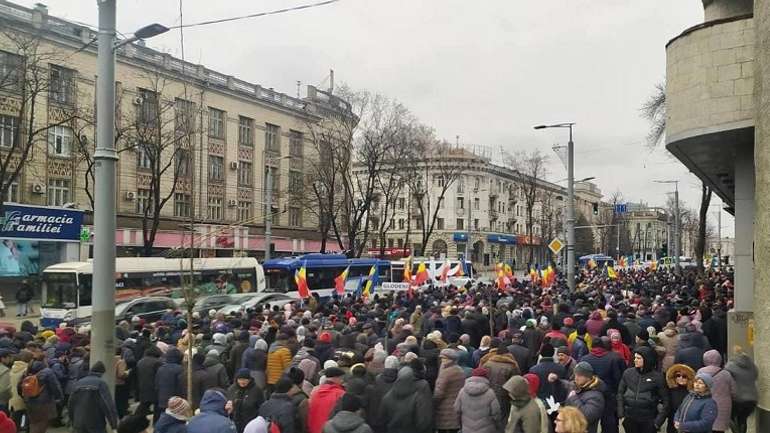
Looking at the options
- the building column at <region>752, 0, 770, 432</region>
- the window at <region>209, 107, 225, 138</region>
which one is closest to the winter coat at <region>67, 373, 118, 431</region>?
the building column at <region>752, 0, 770, 432</region>

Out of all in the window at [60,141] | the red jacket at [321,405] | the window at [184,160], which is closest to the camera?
the red jacket at [321,405]

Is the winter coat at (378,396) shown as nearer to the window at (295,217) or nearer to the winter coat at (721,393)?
the winter coat at (721,393)

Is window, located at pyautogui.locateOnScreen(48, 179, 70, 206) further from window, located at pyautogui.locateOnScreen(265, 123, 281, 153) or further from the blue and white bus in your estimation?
window, located at pyautogui.locateOnScreen(265, 123, 281, 153)

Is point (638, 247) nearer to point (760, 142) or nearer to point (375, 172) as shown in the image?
point (375, 172)

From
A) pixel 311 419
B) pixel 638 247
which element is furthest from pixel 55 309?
pixel 638 247

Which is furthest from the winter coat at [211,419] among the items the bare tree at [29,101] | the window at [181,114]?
the window at [181,114]

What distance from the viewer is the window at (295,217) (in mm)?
53875

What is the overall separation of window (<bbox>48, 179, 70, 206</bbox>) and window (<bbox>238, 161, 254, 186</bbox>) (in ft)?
46.1

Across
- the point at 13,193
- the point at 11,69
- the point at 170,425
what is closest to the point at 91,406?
the point at 170,425

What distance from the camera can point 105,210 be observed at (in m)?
7.60

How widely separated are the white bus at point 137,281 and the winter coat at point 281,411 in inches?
483

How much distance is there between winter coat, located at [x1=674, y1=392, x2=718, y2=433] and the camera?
21.6 feet

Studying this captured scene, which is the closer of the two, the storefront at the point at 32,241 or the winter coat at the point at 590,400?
the winter coat at the point at 590,400

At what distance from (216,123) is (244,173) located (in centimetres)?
449
